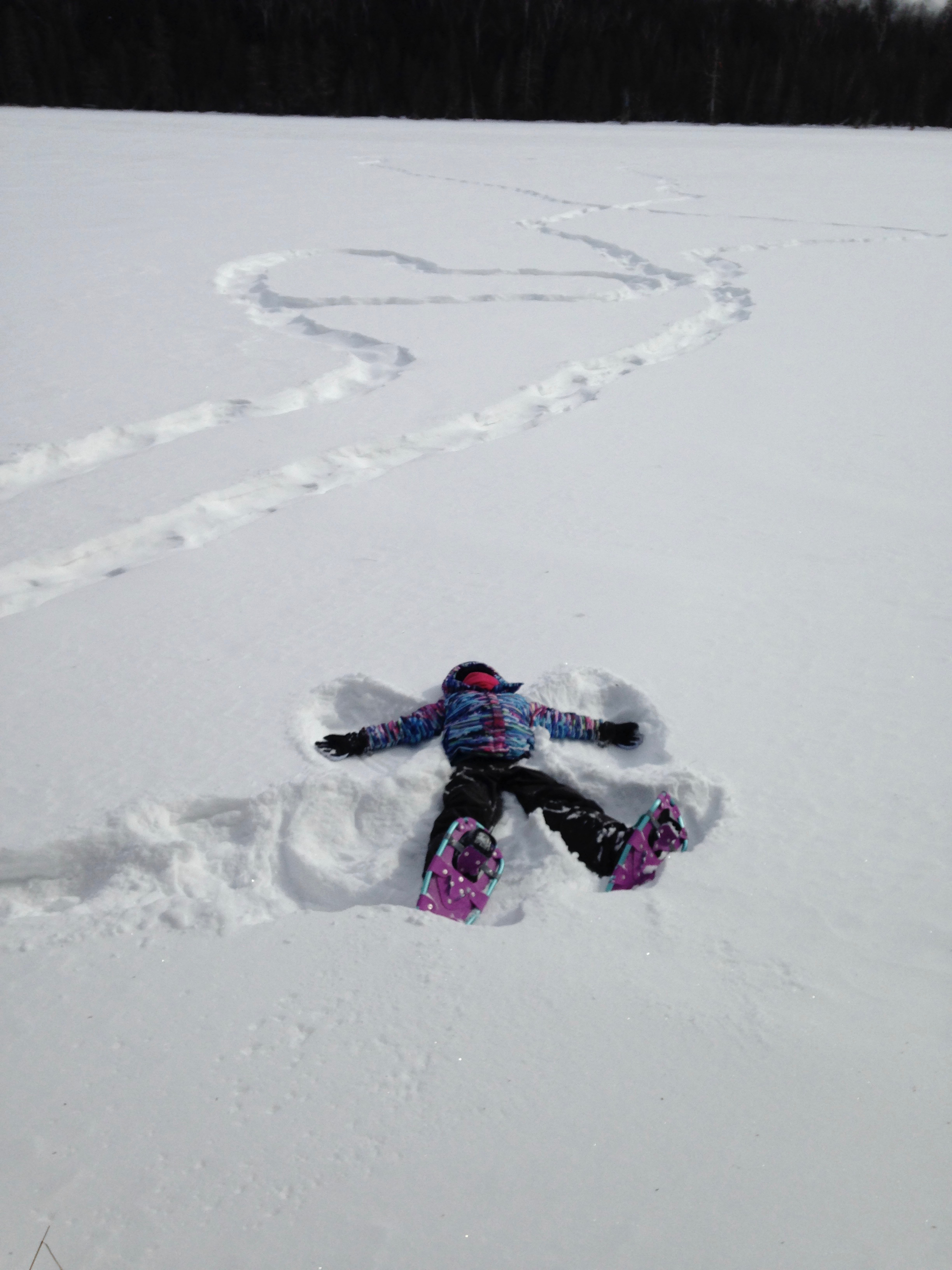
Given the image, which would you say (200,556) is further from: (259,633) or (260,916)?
(260,916)

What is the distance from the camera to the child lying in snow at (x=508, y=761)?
2.07 m

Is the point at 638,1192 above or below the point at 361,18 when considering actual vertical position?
below

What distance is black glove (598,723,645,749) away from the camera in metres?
2.48

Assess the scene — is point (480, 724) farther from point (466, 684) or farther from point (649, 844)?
point (649, 844)

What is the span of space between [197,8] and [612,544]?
33.6 m

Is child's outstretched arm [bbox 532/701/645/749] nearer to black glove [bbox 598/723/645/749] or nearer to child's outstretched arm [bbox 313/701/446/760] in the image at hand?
black glove [bbox 598/723/645/749]

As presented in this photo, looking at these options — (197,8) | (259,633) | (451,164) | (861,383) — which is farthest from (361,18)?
(259,633)

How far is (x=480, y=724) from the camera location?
2.42m

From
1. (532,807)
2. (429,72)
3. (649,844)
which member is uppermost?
(429,72)

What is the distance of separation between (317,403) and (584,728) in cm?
280

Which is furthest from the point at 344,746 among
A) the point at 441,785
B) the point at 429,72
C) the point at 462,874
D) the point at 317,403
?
the point at 429,72

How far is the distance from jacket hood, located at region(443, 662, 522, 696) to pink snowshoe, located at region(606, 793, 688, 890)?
1.99 feet

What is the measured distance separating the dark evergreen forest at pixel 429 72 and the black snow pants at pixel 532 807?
94.7 feet

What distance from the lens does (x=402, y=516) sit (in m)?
3.58
